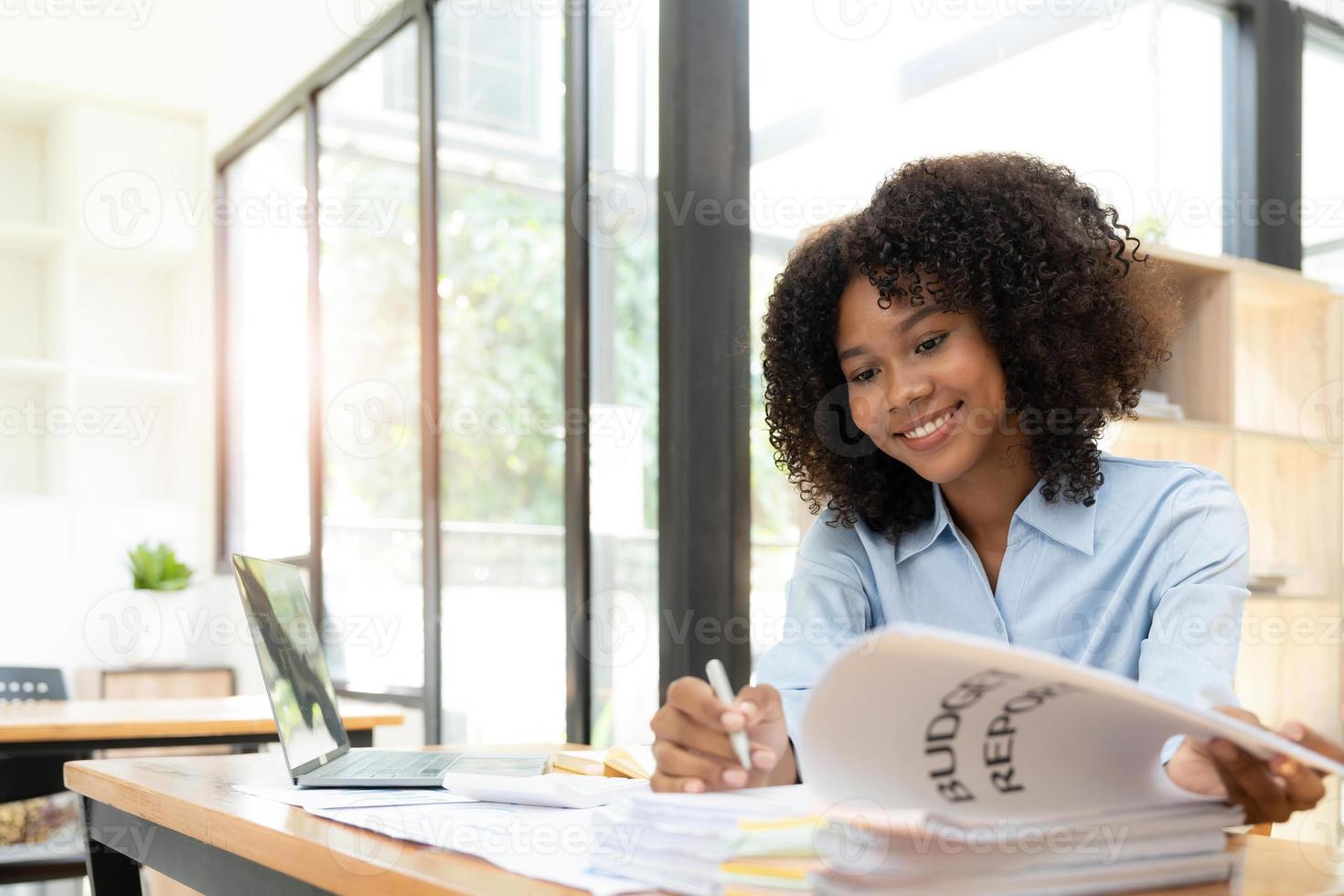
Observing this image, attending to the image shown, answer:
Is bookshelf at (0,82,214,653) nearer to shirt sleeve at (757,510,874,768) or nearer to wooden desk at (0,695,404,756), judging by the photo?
wooden desk at (0,695,404,756)

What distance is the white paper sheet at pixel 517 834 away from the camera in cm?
72

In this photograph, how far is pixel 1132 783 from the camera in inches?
26.9

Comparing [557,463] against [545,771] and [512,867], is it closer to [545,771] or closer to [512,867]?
[545,771]

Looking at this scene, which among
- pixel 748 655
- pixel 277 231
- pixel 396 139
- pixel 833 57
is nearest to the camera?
pixel 748 655

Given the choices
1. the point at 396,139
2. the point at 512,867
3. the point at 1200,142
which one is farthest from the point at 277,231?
the point at 512,867

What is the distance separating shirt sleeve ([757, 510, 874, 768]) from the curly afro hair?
0.04 m

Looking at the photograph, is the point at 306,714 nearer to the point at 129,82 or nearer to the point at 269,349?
the point at 269,349

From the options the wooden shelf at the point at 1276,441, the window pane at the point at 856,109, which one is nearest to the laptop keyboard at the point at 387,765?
the window pane at the point at 856,109

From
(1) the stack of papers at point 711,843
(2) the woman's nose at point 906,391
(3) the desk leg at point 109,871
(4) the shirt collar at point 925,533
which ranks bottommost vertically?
(3) the desk leg at point 109,871

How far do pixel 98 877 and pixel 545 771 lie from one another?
2.27ft

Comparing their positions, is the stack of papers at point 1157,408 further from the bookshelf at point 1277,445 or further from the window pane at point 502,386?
the window pane at point 502,386

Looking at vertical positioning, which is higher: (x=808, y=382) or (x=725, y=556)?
(x=808, y=382)

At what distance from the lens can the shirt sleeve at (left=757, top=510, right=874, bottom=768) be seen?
4.20ft

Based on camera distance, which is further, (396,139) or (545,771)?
(396,139)
